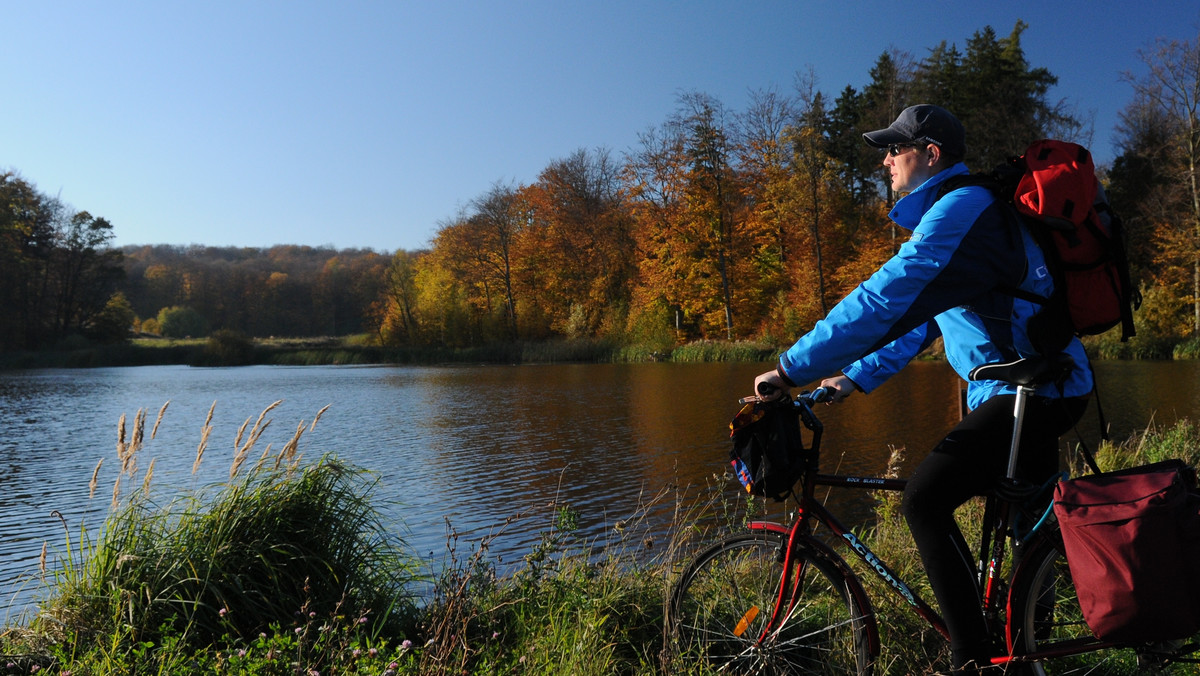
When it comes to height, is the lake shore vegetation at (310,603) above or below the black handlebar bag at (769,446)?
below

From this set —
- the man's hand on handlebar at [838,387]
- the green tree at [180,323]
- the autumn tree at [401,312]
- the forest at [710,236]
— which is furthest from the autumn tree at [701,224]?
the green tree at [180,323]

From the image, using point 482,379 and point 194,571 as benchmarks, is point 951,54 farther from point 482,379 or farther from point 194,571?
point 194,571

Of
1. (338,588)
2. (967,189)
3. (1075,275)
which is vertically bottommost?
(338,588)

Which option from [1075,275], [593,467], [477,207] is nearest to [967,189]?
[1075,275]

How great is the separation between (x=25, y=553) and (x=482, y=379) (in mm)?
21576

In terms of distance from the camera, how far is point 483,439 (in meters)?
13.9

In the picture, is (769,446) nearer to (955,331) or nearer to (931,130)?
(955,331)

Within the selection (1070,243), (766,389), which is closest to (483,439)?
(766,389)

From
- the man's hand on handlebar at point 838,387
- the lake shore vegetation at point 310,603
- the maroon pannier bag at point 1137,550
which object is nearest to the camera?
the maroon pannier bag at point 1137,550

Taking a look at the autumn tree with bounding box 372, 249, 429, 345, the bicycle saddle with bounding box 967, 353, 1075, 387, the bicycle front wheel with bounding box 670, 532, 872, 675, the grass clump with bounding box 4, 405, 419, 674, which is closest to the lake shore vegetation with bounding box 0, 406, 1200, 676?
the grass clump with bounding box 4, 405, 419, 674

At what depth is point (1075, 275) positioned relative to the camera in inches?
82.8

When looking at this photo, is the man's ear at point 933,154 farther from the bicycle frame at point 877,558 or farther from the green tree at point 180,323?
the green tree at point 180,323

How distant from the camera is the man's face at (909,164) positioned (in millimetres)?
2389

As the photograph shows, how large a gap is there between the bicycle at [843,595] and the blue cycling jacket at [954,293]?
0.10 metres
